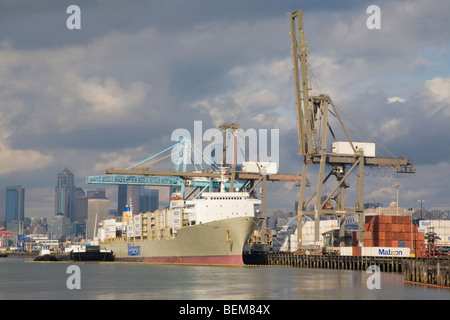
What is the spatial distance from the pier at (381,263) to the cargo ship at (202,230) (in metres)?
9.20

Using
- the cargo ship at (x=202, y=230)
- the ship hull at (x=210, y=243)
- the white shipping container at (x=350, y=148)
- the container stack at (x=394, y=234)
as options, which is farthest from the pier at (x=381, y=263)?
the white shipping container at (x=350, y=148)

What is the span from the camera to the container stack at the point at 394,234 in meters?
83.6

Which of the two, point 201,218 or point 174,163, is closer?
point 201,218

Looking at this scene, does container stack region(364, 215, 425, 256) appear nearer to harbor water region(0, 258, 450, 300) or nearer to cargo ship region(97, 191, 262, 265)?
cargo ship region(97, 191, 262, 265)

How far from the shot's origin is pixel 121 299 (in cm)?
4381

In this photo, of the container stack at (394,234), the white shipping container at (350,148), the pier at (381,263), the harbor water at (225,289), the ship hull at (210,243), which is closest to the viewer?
the harbor water at (225,289)

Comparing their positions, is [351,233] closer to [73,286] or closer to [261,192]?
[261,192]

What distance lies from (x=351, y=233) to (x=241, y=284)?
47058 millimetres

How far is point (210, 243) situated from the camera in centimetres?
8294

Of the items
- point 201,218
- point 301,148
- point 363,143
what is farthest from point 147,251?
point 363,143

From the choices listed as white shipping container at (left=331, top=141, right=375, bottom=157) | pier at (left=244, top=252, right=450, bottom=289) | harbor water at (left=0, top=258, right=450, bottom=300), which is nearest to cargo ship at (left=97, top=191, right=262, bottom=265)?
pier at (left=244, top=252, right=450, bottom=289)

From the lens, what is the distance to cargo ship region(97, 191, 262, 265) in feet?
265

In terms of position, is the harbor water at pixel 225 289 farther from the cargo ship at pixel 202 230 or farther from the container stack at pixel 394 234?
the container stack at pixel 394 234

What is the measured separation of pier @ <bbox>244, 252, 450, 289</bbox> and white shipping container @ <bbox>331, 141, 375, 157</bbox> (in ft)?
49.0
